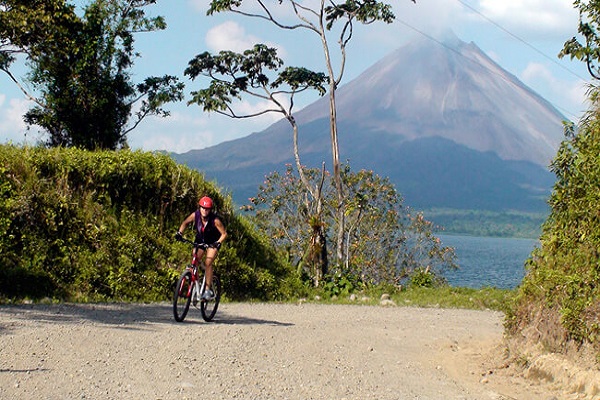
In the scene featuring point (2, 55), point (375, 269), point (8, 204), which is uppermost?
point (2, 55)

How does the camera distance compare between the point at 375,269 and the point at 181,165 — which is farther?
the point at 375,269

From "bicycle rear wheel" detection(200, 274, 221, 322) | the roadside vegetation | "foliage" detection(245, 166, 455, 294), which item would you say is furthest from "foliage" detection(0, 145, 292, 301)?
"foliage" detection(245, 166, 455, 294)

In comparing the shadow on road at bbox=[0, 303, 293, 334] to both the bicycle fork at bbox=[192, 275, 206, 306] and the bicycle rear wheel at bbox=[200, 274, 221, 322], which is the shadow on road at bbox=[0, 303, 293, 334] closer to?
the bicycle rear wheel at bbox=[200, 274, 221, 322]

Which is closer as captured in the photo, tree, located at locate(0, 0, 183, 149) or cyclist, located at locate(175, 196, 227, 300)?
cyclist, located at locate(175, 196, 227, 300)

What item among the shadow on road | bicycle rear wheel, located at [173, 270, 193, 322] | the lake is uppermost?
bicycle rear wheel, located at [173, 270, 193, 322]

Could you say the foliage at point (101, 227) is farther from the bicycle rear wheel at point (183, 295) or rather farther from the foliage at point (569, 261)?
the foliage at point (569, 261)

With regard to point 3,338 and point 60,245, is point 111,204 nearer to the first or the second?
point 60,245

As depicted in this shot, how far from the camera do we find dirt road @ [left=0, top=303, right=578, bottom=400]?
7.87m

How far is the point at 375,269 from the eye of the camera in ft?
102

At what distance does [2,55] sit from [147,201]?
18.6 m

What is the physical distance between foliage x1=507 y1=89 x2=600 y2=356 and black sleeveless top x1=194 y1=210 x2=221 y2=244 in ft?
14.4

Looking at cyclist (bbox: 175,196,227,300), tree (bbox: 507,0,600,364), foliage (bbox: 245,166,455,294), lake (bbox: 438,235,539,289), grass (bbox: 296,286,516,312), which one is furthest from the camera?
lake (bbox: 438,235,539,289)

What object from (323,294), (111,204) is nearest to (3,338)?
(111,204)

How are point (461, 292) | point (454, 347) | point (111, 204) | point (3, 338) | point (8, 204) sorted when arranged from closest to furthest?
point (3, 338)
point (454, 347)
point (8, 204)
point (111, 204)
point (461, 292)
